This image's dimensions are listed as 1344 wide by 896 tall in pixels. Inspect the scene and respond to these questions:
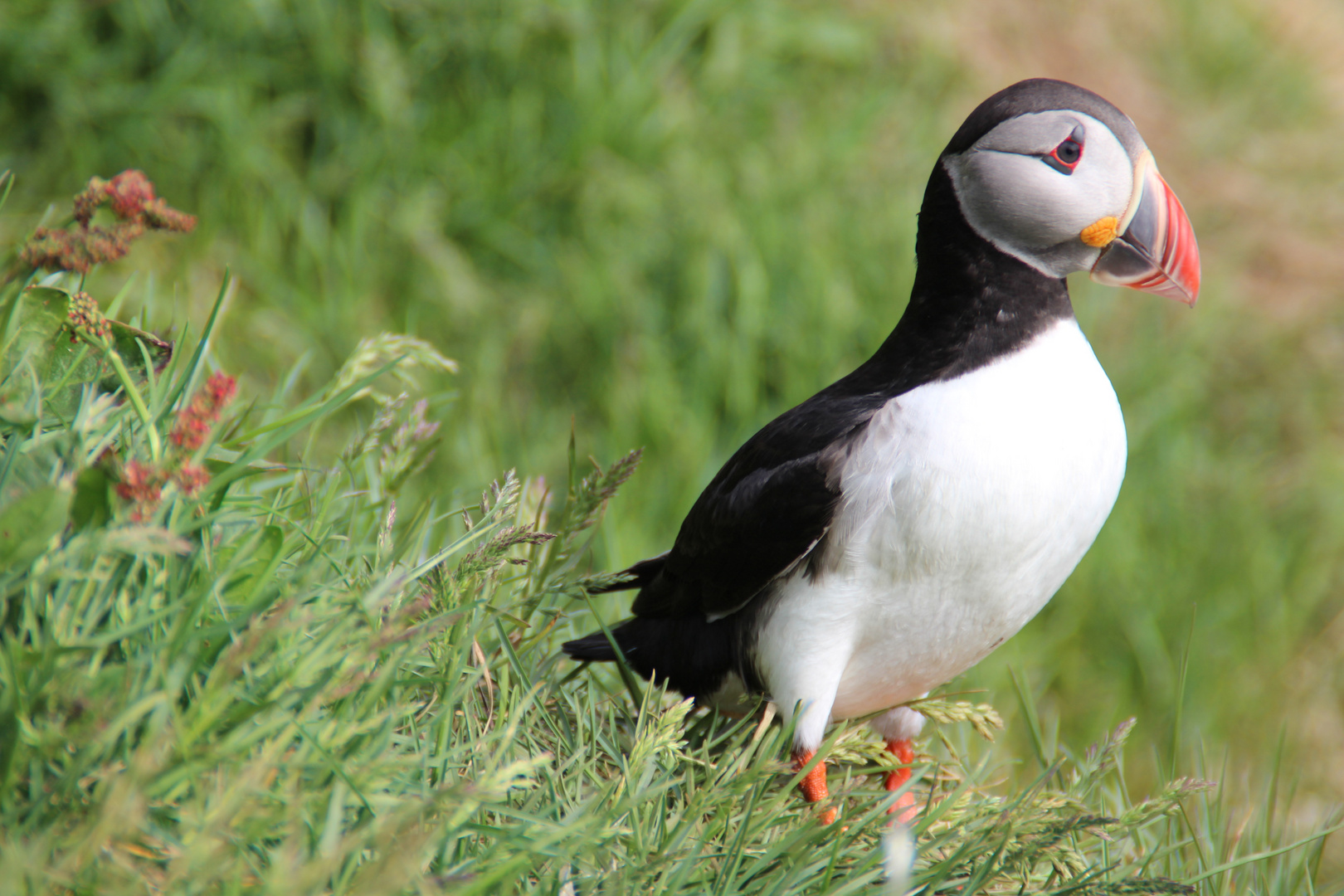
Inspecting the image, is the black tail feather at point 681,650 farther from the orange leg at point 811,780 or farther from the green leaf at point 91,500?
the green leaf at point 91,500

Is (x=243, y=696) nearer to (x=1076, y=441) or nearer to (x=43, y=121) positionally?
(x=1076, y=441)

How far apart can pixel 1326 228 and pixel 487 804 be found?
21.9ft

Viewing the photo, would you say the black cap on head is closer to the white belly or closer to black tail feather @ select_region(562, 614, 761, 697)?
the white belly

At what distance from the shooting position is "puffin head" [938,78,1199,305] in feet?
7.07

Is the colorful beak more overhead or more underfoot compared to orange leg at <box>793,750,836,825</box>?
more overhead

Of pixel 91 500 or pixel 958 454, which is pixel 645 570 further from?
pixel 91 500

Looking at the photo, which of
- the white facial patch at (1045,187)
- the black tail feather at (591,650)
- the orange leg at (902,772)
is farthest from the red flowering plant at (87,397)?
the white facial patch at (1045,187)

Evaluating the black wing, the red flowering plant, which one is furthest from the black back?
the red flowering plant

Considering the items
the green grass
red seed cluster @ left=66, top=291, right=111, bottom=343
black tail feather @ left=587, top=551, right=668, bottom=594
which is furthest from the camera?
black tail feather @ left=587, top=551, right=668, bottom=594

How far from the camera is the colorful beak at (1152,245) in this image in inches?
87.0

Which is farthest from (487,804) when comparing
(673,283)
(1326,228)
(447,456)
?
(1326,228)

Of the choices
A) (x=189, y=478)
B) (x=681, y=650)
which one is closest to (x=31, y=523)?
(x=189, y=478)

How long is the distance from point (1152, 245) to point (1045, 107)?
1.15 ft

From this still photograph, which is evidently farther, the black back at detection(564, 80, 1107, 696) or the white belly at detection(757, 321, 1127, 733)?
the black back at detection(564, 80, 1107, 696)
